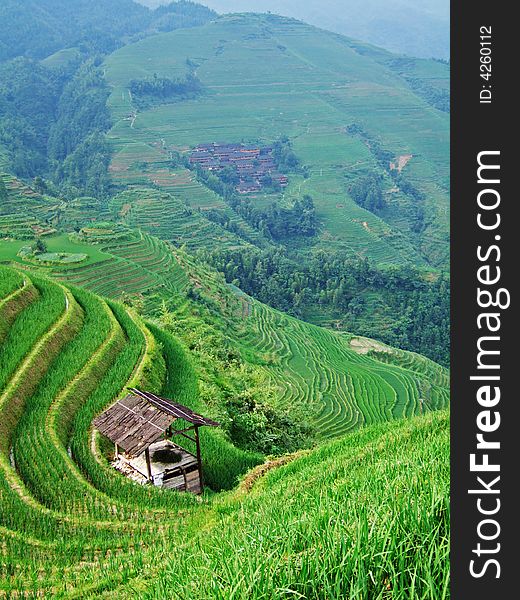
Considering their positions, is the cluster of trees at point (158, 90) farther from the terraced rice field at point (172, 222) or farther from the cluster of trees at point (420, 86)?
the cluster of trees at point (420, 86)

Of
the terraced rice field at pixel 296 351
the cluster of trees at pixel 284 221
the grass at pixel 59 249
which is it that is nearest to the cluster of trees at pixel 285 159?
the cluster of trees at pixel 284 221

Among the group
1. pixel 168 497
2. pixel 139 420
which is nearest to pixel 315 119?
pixel 139 420

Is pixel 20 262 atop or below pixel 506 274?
below

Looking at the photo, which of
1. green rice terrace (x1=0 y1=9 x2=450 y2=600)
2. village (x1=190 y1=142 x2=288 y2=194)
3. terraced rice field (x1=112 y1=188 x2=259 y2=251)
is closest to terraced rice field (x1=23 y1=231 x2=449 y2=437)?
green rice terrace (x1=0 y1=9 x2=450 y2=600)

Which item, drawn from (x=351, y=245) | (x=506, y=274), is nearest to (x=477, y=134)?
(x=506, y=274)

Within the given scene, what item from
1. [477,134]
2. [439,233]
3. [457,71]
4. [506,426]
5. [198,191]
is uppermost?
[457,71]

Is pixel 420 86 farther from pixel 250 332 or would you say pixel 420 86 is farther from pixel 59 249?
pixel 59 249

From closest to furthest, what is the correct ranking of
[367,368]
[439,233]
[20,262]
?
[20,262] → [367,368] → [439,233]

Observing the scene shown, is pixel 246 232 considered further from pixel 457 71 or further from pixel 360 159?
pixel 457 71
